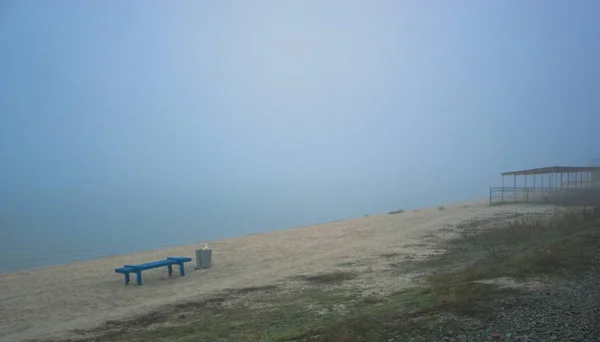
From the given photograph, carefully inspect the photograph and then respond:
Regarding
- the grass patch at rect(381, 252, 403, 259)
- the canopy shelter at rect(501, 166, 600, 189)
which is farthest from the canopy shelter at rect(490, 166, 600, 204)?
the grass patch at rect(381, 252, 403, 259)

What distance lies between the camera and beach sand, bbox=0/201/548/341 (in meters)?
9.73

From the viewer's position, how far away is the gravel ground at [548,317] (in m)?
5.35

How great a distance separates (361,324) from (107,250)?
2382 centimetres

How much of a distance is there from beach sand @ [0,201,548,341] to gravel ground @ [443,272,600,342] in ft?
12.0

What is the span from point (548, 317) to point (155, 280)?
978cm

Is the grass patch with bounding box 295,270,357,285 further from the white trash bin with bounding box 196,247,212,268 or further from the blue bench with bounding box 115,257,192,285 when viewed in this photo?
the white trash bin with bounding box 196,247,212,268

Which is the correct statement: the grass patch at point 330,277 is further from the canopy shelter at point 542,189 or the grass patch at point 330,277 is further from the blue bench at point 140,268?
the canopy shelter at point 542,189

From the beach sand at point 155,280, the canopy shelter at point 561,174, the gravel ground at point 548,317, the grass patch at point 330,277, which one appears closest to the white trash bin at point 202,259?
the beach sand at point 155,280

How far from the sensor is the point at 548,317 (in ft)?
19.7

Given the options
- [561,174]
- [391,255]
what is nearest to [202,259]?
[391,255]

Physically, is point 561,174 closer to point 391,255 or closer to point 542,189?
point 542,189

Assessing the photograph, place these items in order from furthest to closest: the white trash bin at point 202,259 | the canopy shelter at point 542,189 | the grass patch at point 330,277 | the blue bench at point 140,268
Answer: the canopy shelter at point 542,189 < the white trash bin at point 202,259 < the blue bench at point 140,268 < the grass patch at point 330,277

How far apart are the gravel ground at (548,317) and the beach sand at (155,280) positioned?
367 cm

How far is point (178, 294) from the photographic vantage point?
11195 millimetres
